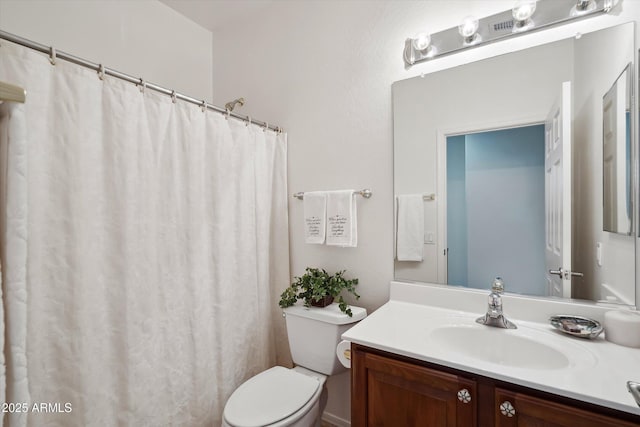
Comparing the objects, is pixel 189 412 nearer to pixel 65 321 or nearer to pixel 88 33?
pixel 65 321

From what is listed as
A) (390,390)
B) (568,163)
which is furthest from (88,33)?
(568,163)

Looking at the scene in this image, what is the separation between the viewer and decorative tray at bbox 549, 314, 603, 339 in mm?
1052

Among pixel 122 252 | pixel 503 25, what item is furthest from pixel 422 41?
pixel 122 252

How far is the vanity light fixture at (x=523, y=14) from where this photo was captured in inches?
48.2

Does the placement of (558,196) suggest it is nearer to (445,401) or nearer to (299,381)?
(445,401)

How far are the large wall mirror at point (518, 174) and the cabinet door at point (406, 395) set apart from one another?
22.4 inches

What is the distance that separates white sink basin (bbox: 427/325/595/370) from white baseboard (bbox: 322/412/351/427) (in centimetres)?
95

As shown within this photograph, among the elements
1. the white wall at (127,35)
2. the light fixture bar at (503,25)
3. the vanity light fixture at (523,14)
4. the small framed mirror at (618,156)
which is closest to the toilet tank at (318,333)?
the small framed mirror at (618,156)

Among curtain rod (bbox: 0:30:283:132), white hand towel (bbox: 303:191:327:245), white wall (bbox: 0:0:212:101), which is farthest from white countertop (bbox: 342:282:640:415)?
white wall (bbox: 0:0:212:101)

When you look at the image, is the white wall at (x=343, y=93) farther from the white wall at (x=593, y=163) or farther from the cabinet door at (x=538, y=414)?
the cabinet door at (x=538, y=414)

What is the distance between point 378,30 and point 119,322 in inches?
72.8

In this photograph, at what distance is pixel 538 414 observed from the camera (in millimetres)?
826

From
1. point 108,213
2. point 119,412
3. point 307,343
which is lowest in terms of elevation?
point 119,412

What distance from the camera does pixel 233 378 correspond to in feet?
5.32
